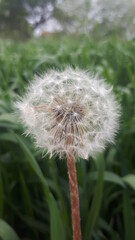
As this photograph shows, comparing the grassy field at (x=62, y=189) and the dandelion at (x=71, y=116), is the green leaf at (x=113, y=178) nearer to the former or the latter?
the grassy field at (x=62, y=189)

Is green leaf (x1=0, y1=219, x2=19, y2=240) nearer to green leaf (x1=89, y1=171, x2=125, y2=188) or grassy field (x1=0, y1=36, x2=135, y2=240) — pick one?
grassy field (x1=0, y1=36, x2=135, y2=240)

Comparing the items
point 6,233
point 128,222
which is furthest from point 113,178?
point 6,233

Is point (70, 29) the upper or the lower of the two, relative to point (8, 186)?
upper

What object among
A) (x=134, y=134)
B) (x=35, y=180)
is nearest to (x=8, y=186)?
(x=35, y=180)

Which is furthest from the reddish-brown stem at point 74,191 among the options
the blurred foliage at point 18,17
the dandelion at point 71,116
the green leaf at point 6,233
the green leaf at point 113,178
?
the blurred foliage at point 18,17

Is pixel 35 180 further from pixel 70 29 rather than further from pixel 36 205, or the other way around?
pixel 70 29

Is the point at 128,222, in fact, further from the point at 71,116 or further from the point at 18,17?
the point at 18,17

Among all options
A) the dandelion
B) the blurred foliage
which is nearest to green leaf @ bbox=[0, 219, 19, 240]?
the dandelion

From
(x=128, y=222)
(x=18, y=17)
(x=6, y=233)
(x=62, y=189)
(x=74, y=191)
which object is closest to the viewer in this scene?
(x=74, y=191)
